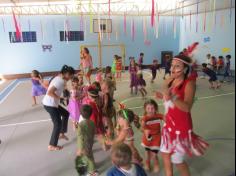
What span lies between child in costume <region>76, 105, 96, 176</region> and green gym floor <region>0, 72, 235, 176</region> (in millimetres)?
218

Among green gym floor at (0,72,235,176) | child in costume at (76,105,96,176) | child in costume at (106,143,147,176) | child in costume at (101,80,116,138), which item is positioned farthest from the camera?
child in costume at (101,80,116,138)

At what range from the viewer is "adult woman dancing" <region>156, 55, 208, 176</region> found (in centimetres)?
189

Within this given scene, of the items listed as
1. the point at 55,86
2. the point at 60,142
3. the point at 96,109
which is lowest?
the point at 60,142

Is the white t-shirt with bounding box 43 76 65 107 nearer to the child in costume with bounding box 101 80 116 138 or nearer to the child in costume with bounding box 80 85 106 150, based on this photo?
the child in costume with bounding box 80 85 106 150

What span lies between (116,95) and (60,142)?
10.6ft

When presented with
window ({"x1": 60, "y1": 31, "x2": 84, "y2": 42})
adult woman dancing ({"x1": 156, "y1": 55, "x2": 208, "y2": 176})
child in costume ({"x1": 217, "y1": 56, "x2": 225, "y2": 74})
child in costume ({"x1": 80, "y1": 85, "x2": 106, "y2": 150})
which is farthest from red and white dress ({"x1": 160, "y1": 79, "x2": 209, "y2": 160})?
window ({"x1": 60, "y1": 31, "x2": 84, "y2": 42})

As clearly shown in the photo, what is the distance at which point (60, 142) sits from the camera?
3801 millimetres

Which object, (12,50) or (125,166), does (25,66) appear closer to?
(12,50)

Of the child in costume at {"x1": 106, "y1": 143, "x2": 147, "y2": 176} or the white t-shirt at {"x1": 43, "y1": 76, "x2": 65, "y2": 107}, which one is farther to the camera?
the white t-shirt at {"x1": 43, "y1": 76, "x2": 65, "y2": 107}

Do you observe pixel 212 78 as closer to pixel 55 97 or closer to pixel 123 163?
pixel 55 97

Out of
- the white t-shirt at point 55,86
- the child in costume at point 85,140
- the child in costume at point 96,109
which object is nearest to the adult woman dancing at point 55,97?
the white t-shirt at point 55,86

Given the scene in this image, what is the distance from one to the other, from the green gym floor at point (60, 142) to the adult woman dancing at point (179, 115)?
0.29 meters

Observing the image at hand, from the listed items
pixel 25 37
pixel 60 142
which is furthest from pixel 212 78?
pixel 25 37

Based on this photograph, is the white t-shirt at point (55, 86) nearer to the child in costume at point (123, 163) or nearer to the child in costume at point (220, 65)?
the child in costume at point (123, 163)
